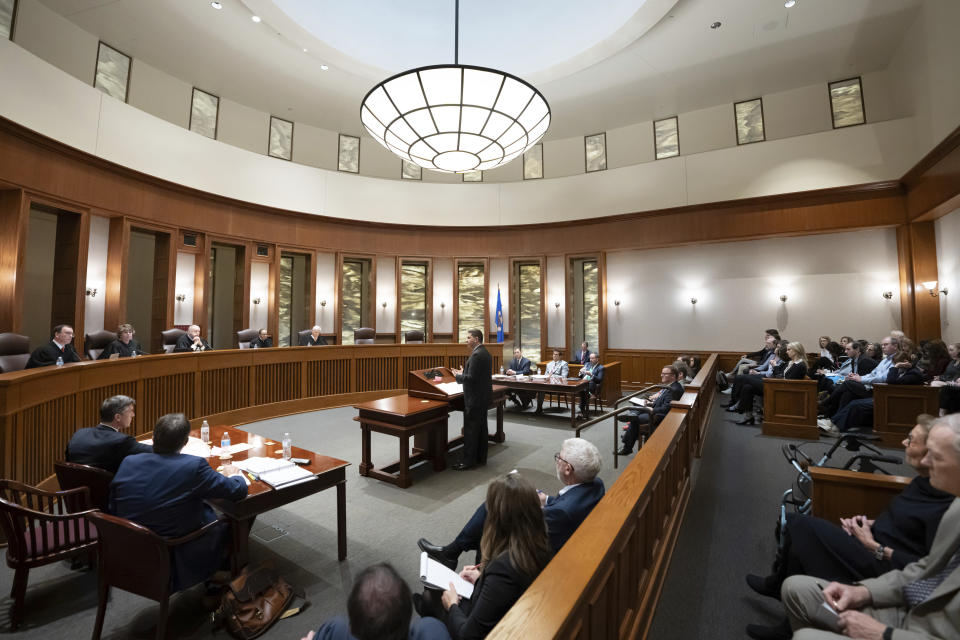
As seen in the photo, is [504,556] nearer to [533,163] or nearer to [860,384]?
[860,384]

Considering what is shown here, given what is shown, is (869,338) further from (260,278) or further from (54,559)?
(260,278)

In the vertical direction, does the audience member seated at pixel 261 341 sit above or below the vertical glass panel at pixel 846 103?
below

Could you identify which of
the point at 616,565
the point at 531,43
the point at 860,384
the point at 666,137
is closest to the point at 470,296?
the point at 531,43

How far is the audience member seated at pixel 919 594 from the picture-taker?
1.46 meters

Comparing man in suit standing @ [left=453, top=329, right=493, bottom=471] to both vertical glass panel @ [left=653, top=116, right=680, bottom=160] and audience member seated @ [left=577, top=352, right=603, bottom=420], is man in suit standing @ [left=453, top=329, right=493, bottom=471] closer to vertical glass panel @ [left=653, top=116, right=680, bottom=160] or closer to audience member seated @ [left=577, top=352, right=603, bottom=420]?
audience member seated @ [left=577, top=352, right=603, bottom=420]

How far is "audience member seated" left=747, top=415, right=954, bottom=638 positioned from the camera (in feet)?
6.46

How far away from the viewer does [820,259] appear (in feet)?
29.5

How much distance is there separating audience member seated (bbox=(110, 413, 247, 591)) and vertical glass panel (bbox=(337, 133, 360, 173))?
9.46 meters

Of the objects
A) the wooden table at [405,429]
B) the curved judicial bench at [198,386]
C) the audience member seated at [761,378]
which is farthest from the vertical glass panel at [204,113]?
the audience member seated at [761,378]

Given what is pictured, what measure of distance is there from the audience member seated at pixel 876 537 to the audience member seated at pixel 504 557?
1.48 m

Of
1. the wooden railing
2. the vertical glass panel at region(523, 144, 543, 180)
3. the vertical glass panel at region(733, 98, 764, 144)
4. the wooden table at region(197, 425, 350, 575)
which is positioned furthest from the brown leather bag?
the vertical glass panel at region(733, 98, 764, 144)

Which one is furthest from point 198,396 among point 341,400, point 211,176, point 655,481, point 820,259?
point 820,259

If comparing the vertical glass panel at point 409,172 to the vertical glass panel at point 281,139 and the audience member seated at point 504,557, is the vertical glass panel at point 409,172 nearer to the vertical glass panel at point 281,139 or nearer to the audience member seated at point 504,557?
the vertical glass panel at point 281,139

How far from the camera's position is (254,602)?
7.75ft
